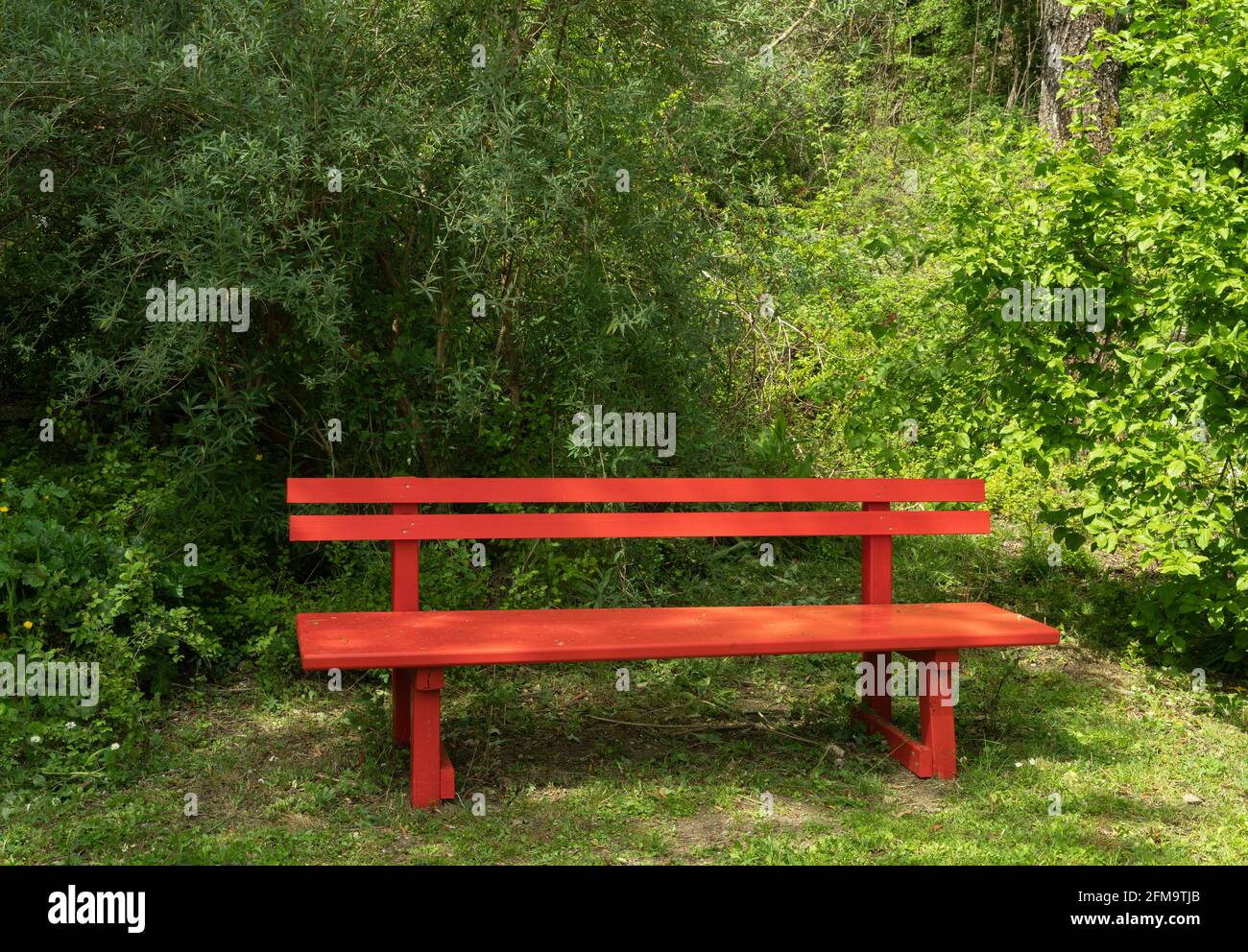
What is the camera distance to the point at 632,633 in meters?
4.11

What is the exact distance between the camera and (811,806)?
4.13 meters

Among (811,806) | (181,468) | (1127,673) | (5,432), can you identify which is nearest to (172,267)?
(181,468)

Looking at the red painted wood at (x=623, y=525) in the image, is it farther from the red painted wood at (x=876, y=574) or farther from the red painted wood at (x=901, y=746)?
the red painted wood at (x=901, y=746)

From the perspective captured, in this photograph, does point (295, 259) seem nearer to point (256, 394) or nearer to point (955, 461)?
point (256, 394)

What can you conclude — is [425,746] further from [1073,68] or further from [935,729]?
[1073,68]

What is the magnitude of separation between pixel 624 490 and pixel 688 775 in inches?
43.3

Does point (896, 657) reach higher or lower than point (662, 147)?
lower

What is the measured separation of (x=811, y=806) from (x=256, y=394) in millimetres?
2851

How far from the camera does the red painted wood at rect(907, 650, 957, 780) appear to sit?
4355mm

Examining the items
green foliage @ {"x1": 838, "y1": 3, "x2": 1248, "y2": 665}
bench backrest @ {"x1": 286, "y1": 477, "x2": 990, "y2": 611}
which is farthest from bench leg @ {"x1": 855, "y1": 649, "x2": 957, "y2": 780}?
green foliage @ {"x1": 838, "y1": 3, "x2": 1248, "y2": 665}

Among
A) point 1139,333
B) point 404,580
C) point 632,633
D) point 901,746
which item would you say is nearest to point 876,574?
point 901,746

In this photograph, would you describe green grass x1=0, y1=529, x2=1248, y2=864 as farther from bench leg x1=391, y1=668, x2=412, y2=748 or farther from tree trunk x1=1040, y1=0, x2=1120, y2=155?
tree trunk x1=1040, y1=0, x2=1120, y2=155

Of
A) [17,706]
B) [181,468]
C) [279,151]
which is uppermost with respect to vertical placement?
[279,151]

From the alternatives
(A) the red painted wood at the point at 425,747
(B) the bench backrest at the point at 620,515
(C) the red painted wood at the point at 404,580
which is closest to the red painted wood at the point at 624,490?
(B) the bench backrest at the point at 620,515
